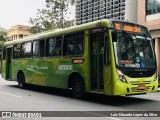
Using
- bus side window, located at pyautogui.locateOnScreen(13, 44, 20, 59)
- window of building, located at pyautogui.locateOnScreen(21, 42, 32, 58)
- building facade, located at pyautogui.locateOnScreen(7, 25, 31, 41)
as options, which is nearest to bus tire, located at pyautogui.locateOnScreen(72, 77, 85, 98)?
window of building, located at pyautogui.locateOnScreen(21, 42, 32, 58)

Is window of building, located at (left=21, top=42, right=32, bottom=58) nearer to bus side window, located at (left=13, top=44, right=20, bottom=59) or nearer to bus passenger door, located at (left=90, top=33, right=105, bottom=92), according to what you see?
bus side window, located at (left=13, top=44, right=20, bottom=59)

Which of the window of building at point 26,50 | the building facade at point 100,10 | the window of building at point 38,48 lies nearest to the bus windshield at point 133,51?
the window of building at point 38,48

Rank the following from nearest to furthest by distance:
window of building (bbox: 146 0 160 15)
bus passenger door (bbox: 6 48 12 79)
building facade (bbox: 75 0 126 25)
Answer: bus passenger door (bbox: 6 48 12 79), window of building (bbox: 146 0 160 15), building facade (bbox: 75 0 126 25)

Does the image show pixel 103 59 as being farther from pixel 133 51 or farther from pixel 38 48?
pixel 38 48

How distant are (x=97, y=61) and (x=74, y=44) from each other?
1847 mm

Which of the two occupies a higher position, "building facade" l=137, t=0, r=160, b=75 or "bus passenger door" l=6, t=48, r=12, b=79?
"building facade" l=137, t=0, r=160, b=75

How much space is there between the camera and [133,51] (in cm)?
1198

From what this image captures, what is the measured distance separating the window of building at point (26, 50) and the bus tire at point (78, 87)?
501 centimetres

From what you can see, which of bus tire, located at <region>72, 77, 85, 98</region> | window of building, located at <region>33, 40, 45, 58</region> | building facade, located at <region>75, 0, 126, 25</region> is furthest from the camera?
building facade, located at <region>75, 0, 126, 25</region>

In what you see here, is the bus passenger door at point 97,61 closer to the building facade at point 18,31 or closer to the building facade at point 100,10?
the building facade at point 18,31

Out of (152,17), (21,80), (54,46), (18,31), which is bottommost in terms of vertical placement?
(21,80)

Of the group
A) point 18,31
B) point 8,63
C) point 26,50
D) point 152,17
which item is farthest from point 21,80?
point 18,31

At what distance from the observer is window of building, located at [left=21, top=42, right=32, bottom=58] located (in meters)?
17.9

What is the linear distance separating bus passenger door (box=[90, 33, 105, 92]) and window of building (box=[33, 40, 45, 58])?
14.5 ft
